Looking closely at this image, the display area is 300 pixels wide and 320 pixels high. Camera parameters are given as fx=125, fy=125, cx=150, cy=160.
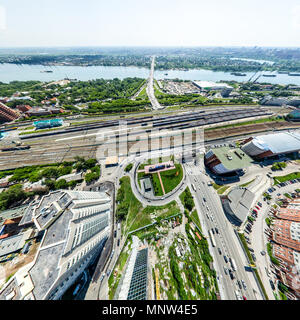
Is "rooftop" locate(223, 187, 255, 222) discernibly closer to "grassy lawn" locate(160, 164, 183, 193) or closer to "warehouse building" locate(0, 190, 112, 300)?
"grassy lawn" locate(160, 164, 183, 193)

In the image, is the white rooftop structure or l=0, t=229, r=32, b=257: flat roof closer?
l=0, t=229, r=32, b=257: flat roof

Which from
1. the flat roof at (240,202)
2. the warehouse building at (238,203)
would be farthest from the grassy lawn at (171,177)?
the flat roof at (240,202)

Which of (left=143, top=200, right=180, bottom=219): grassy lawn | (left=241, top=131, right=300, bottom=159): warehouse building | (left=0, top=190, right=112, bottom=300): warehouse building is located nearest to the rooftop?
(left=143, top=200, right=180, bottom=219): grassy lawn

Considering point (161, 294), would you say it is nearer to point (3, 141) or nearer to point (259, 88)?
point (3, 141)

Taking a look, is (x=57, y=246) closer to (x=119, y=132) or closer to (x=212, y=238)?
(x=212, y=238)

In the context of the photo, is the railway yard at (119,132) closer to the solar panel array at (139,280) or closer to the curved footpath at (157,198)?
the curved footpath at (157,198)

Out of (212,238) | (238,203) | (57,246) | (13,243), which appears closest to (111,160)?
(57,246)
